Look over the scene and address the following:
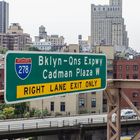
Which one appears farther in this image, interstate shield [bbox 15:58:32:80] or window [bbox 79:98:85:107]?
window [bbox 79:98:85:107]

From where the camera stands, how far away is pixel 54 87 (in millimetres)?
6672

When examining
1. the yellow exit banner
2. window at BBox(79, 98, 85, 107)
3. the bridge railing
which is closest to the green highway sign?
Answer: the yellow exit banner

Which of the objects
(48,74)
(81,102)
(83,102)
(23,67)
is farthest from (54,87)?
(83,102)

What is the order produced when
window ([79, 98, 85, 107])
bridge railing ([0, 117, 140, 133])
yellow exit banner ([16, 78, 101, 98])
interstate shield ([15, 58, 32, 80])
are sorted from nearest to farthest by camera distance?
1. interstate shield ([15, 58, 32, 80])
2. yellow exit banner ([16, 78, 101, 98])
3. bridge railing ([0, 117, 140, 133])
4. window ([79, 98, 85, 107])

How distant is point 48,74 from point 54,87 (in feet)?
0.89

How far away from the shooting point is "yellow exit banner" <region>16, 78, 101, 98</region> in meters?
6.11

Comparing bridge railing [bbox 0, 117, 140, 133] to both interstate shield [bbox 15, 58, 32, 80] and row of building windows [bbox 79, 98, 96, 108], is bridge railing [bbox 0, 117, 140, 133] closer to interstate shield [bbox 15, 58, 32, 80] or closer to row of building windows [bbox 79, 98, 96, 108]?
row of building windows [bbox 79, 98, 96, 108]

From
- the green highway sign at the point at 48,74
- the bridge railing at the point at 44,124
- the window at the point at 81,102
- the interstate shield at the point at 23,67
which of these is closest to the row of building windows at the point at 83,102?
the window at the point at 81,102

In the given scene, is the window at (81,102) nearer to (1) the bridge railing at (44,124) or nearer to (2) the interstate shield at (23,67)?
(1) the bridge railing at (44,124)

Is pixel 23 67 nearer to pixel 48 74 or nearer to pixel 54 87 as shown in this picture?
pixel 48 74

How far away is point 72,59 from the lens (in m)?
7.05

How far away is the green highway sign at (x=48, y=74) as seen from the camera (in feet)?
19.3

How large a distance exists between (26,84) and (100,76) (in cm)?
210

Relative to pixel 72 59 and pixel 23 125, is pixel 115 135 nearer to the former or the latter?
pixel 72 59
